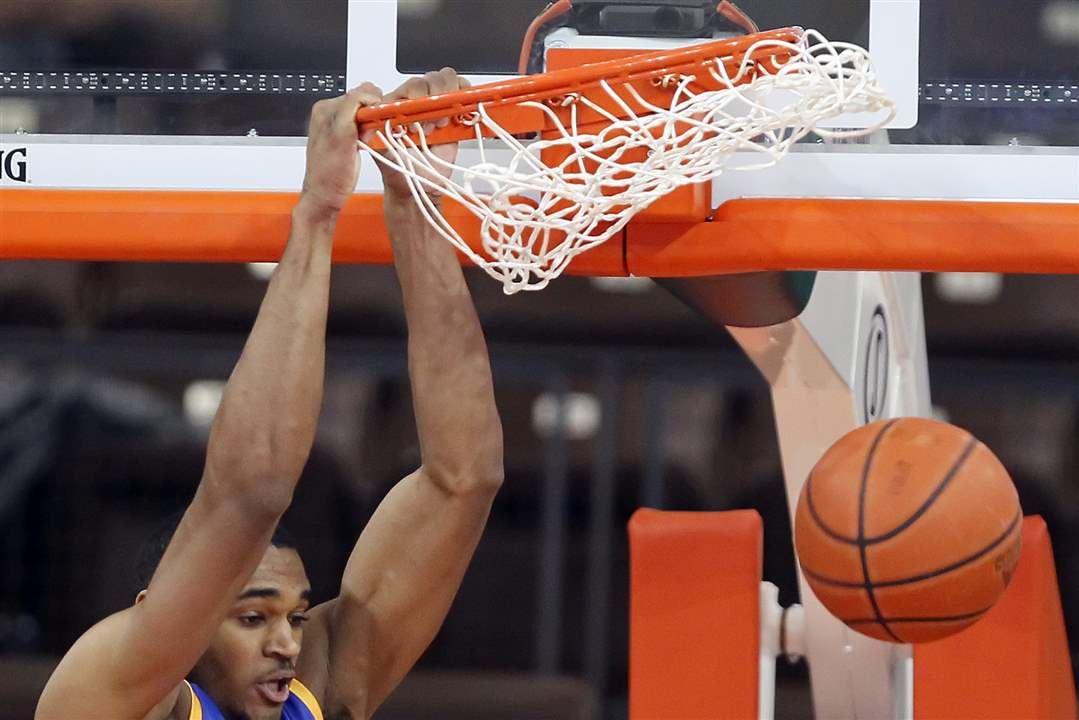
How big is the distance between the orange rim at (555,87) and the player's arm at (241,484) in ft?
0.24

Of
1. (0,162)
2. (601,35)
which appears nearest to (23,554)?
(0,162)

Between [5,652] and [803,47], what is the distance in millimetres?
3443

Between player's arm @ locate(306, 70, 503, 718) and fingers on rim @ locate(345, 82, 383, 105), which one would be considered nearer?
fingers on rim @ locate(345, 82, 383, 105)

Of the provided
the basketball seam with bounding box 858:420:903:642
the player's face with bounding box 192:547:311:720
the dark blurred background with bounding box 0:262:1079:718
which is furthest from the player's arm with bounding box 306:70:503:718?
the dark blurred background with bounding box 0:262:1079:718

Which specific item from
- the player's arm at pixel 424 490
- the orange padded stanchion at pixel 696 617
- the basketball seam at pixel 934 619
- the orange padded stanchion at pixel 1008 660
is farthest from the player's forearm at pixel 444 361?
the orange padded stanchion at pixel 1008 660

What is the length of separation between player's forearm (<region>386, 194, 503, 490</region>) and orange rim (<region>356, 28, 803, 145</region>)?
0.14 m

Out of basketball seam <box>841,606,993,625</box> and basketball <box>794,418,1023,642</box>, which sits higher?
basketball <box>794,418,1023,642</box>

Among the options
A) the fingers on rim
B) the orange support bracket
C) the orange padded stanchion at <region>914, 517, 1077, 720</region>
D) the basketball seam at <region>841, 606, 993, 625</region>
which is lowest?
the orange padded stanchion at <region>914, 517, 1077, 720</region>

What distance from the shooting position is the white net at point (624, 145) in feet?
5.70

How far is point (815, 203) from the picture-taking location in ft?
6.30

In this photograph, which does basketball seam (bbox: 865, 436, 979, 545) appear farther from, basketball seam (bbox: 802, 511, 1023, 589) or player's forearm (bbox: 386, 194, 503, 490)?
player's forearm (bbox: 386, 194, 503, 490)

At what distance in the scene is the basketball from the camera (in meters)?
1.82

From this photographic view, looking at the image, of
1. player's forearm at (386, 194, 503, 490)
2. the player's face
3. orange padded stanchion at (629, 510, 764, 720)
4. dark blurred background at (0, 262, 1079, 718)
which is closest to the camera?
player's forearm at (386, 194, 503, 490)

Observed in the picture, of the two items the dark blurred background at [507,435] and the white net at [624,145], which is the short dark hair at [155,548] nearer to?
the white net at [624,145]
